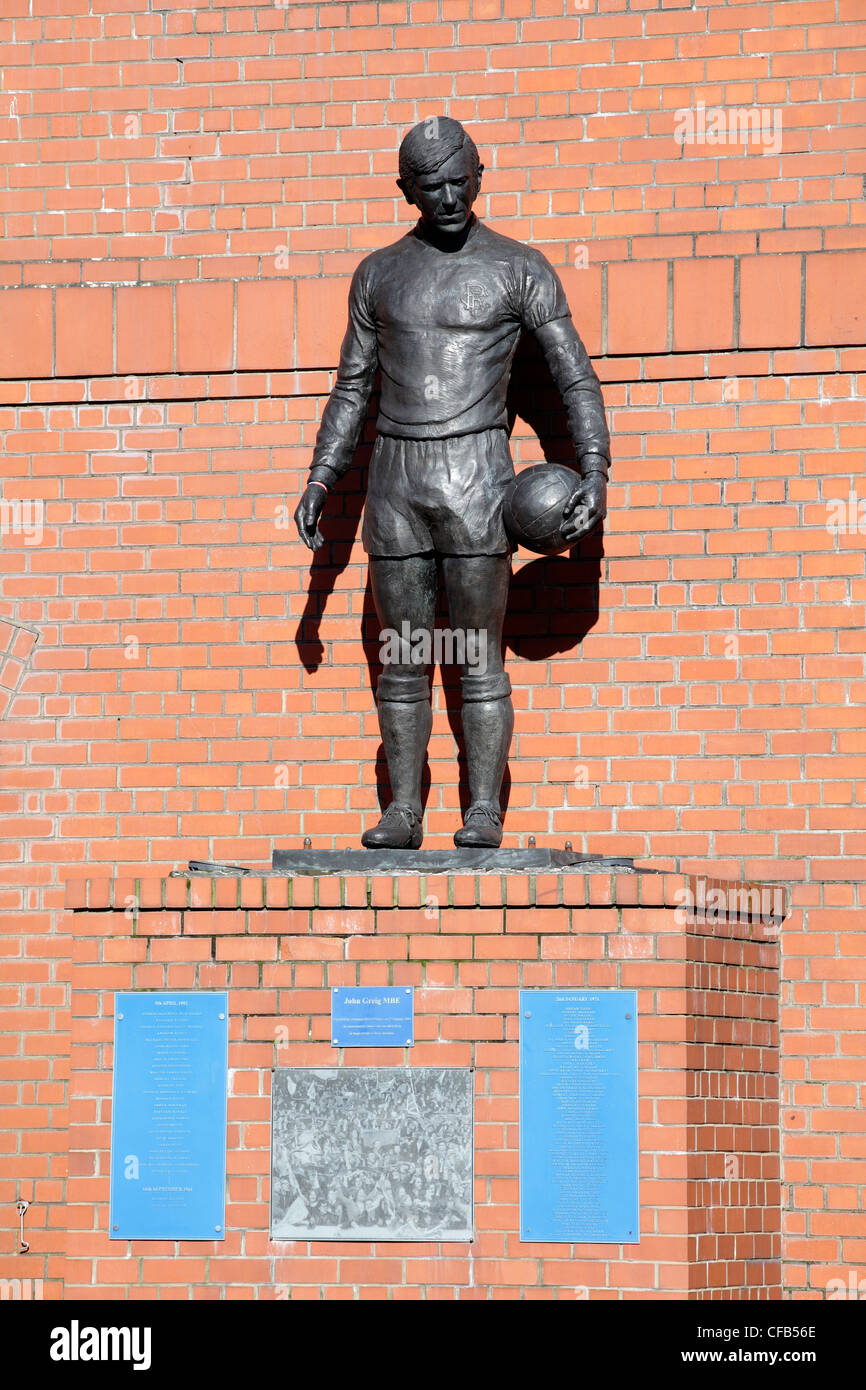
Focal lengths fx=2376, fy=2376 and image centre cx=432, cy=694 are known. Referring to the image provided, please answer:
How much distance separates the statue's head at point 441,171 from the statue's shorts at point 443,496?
29.4 inches

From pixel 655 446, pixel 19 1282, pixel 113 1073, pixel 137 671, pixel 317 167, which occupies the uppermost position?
pixel 317 167

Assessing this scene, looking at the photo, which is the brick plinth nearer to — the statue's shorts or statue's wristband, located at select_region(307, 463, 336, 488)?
the statue's shorts

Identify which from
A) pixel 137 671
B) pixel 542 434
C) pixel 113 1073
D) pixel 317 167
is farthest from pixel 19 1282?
pixel 317 167

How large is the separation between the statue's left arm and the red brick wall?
0.49 meters

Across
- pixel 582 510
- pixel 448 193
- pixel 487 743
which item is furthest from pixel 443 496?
pixel 448 193

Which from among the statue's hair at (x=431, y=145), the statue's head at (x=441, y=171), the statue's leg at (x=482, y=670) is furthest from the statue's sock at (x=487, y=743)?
the statue's hair at (x=431, y=145)

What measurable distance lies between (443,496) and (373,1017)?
1.80 meters

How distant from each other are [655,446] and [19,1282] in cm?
373

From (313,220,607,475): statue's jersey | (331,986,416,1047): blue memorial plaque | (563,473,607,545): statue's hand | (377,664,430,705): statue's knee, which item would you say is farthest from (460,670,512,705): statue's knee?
(331,986,416,1047): blue memorial plaque

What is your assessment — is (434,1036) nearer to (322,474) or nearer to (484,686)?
(484,686)

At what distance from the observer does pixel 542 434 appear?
862cm

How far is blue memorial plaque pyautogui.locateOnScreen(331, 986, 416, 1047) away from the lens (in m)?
7.29

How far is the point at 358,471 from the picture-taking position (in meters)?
8.75

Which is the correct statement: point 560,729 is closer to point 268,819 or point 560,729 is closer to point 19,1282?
point 268,819
